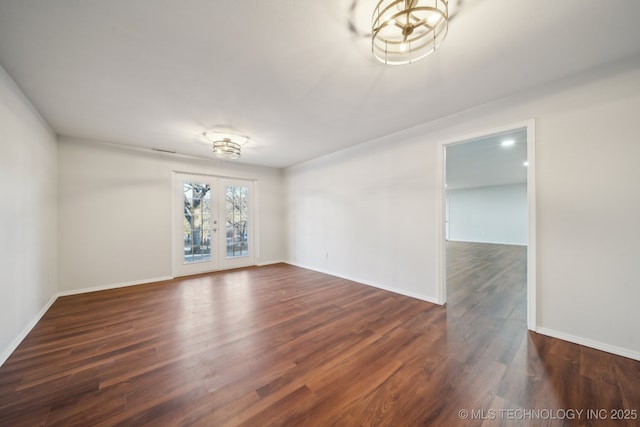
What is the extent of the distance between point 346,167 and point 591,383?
371cm

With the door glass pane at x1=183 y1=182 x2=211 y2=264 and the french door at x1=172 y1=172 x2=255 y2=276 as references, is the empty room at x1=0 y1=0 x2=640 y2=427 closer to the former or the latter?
the french door at x1=172 y1=172 x2=255 y2=276

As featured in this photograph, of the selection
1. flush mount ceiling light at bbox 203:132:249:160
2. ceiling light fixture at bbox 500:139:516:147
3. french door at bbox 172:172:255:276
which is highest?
ceiling light fixture at bbox 500:139:516:147

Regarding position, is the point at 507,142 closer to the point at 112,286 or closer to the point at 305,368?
the point at 305,368

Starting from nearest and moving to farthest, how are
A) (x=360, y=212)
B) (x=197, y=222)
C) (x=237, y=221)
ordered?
(x=360, y=212) → (x=197, y=222) → (x=237, y=221)

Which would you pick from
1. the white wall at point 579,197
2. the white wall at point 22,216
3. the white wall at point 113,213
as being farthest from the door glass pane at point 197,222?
the white wall at point 579,197

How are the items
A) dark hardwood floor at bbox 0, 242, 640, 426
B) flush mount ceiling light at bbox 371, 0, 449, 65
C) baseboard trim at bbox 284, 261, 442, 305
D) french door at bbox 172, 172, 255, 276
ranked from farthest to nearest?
french door at bbox 172, 172, 255, 276 → baseboard trim at bbox 284, 261, 442, 305 → dark hardwood floor at bbox 0, 242, 640, 426 → flush mount ceiling light at bbox 371, 0, 449, 65

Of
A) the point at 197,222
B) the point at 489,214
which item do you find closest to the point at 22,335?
the point at 197,222

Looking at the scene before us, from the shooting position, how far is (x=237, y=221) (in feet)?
17.5

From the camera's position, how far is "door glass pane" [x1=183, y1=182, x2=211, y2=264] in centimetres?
460

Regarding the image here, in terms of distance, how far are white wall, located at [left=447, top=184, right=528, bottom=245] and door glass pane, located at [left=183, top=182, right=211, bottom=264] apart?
1048 cm

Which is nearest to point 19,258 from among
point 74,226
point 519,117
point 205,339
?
point 74,226

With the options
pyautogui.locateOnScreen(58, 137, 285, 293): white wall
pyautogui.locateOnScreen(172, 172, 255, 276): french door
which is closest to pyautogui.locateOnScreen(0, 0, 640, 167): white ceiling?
pyautogui.locateOnScreen(58, 137, 285, 293): white wall

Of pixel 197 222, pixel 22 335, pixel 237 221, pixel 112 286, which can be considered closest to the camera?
pixel 22 335

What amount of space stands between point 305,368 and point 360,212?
2.74 metres
